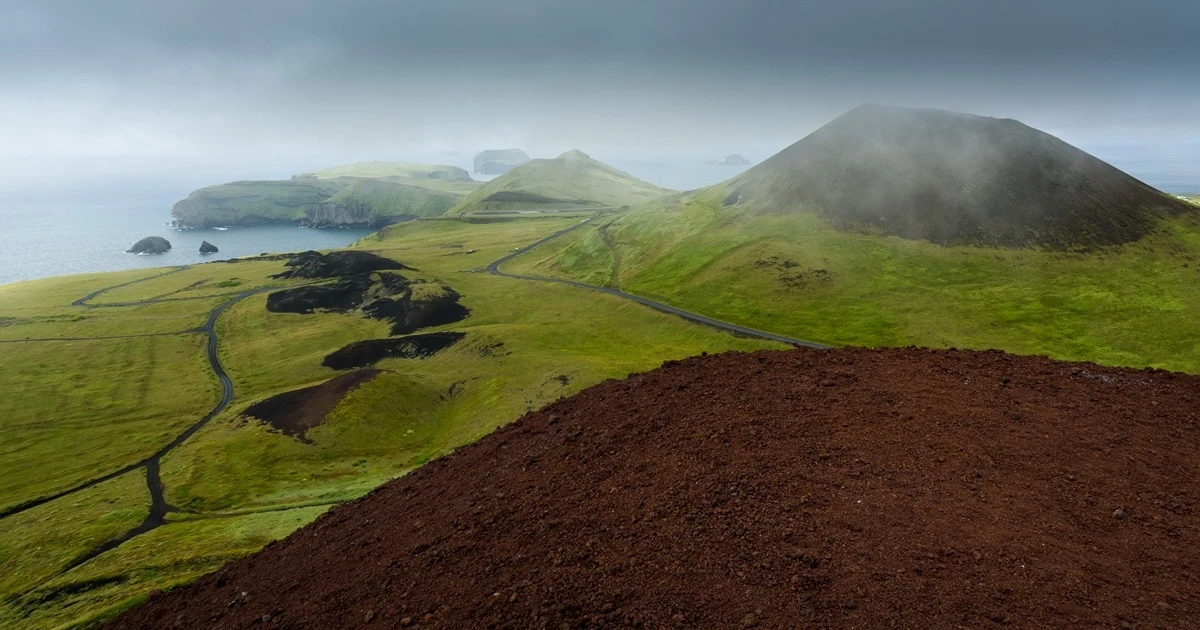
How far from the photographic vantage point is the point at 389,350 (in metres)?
93.1

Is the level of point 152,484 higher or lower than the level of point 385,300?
lower

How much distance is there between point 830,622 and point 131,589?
43.4 meters

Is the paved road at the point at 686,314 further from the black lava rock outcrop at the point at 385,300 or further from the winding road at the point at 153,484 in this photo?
the winding road at the point at 153,484

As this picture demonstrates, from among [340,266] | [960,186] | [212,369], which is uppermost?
[960,186]

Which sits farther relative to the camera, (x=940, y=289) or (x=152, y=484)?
(x=940, y=289)

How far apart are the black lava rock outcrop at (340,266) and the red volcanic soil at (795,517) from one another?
14556 cm

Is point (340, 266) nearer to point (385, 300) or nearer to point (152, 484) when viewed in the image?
point (385, 300)

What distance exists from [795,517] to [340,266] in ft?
560

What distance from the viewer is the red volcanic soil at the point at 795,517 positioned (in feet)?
39.9

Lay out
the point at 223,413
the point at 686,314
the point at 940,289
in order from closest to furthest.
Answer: the point at 223,413, the point at 940,289, the point at 686,314

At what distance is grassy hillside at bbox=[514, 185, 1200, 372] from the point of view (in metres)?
82.6

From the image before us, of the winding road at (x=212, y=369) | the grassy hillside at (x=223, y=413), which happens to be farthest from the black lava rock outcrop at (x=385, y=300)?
the winding road at (x=212, y=369)

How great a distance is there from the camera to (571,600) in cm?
1331

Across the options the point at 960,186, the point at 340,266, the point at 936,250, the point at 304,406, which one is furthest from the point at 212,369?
the point at 960,186
